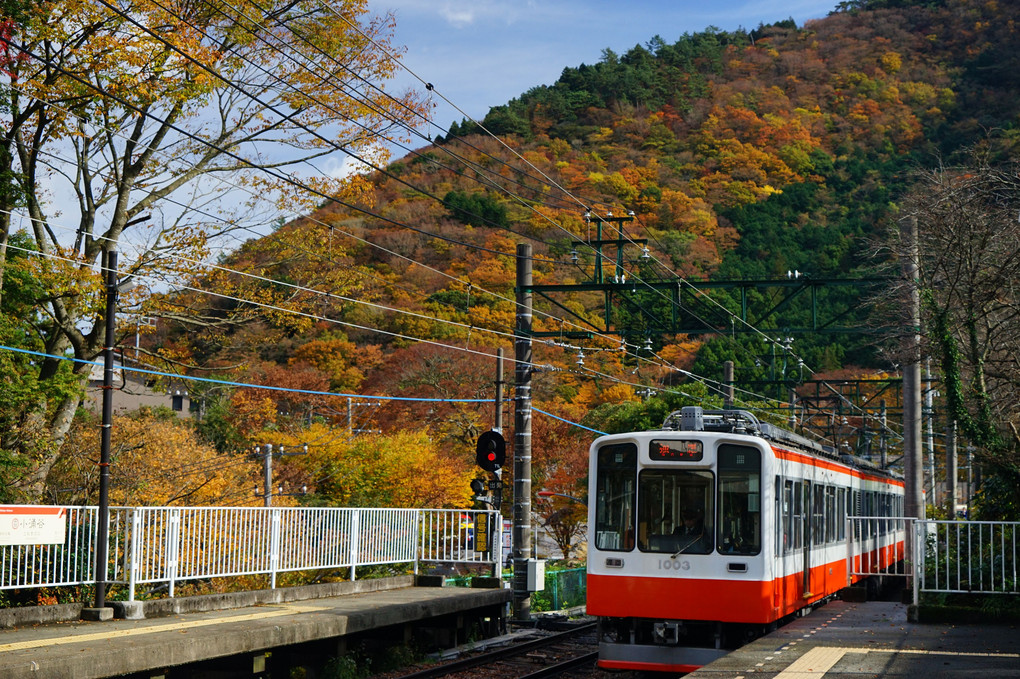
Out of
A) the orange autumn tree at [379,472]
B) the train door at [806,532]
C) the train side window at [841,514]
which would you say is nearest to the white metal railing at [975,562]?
the train door at [806,532]

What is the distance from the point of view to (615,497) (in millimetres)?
12539

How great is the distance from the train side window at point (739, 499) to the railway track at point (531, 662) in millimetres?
3128

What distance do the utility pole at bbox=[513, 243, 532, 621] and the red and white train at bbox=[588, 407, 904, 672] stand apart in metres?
6.93

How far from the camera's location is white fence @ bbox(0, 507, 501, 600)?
447 inches

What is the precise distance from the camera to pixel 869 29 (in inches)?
4151

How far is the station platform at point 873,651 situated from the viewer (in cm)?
909

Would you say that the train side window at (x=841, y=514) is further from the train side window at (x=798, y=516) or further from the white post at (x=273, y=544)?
the white post at (x=273, y=544)

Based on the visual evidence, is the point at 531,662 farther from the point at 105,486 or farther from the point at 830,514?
the point at 105,486

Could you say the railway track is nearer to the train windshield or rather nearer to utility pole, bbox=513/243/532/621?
utility pole, bbox=513/243/532/621

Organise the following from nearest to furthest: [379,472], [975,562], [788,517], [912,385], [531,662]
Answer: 1. [788,517]
2. [975,562]
3. [531,662]
4. [912,385]
5. [379,472]

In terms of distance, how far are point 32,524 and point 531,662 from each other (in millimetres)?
7210

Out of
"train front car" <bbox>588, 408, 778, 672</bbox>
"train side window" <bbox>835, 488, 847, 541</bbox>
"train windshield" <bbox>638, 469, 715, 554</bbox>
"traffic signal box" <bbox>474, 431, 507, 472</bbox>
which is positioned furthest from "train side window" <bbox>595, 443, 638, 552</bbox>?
"traffic signal box" <bbox>474, 431, 507, 472</bbox>

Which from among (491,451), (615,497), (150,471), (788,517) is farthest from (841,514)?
(150,471)

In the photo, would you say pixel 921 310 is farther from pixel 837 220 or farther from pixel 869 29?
pixel 869 29
